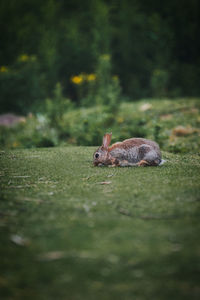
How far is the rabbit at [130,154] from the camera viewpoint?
4.16 meters

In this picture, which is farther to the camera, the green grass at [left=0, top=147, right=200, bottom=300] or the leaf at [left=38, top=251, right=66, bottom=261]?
the leaf at [left=38, top=251, right=66, bottom=261]

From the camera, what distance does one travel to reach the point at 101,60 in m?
10.7

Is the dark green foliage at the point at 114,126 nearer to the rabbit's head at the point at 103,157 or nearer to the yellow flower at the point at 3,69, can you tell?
the rabbit's head at the point at 103,157

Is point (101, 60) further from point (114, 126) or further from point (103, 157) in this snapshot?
point (103, 157)

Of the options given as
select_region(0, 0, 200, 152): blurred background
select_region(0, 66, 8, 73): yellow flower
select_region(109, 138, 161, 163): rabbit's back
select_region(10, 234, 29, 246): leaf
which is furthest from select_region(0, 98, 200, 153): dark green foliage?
select_region(10, 234, 29, 246): leaf

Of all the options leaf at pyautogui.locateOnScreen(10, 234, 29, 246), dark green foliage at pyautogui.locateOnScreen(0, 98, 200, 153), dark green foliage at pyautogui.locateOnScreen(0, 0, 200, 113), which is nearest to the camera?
leaf at pyautogui.locateOnScreen(10, 234, 29, 246)

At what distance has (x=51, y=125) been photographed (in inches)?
297

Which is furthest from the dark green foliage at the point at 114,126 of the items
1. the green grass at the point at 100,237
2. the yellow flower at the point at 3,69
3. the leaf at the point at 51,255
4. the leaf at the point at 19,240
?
the leaf at the point at 51,255

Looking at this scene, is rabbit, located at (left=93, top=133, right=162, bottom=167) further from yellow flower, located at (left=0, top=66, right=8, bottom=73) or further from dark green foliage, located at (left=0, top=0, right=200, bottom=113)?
yellow flower, located at (left=0, top=66, right=8, bottom=73)

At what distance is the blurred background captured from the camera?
9258 mm

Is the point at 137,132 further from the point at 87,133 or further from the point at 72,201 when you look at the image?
the point at 72,201

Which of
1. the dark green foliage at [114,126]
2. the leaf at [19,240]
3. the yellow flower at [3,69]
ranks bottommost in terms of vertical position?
the leaf at [19,240]

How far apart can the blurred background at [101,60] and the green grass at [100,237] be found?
197 inches

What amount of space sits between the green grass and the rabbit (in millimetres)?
669
